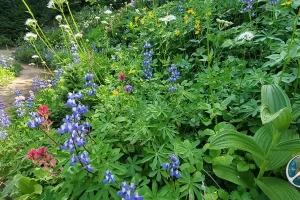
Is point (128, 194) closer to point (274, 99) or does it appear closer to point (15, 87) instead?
point (274, 99)

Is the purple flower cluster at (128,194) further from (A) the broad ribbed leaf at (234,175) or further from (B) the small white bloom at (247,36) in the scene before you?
(B) the small white bloom at (247,36)

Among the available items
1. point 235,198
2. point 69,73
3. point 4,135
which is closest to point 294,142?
point 235,198

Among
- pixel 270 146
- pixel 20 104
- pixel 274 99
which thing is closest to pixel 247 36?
pixel 274 99

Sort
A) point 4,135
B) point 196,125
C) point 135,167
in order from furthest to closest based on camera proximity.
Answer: point 4,135 → point 196,125 → point 135,167

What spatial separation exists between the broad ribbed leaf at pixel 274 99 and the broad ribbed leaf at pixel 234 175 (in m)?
0.45

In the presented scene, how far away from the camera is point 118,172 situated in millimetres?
1630

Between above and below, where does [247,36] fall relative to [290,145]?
above

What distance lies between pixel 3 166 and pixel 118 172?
4.70ft

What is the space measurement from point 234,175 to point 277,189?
266 millimetres

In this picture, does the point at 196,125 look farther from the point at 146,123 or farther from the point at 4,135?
the point at 4,135

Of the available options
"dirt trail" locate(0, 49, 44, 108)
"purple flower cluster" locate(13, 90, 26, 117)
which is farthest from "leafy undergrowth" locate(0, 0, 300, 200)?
"dirt trail" locate(0, 49, 44, 108)

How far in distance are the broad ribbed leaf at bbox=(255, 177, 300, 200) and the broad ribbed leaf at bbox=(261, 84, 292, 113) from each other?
1.44 feet

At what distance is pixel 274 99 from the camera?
1.68 meters

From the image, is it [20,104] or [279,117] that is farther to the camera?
[20,104]
